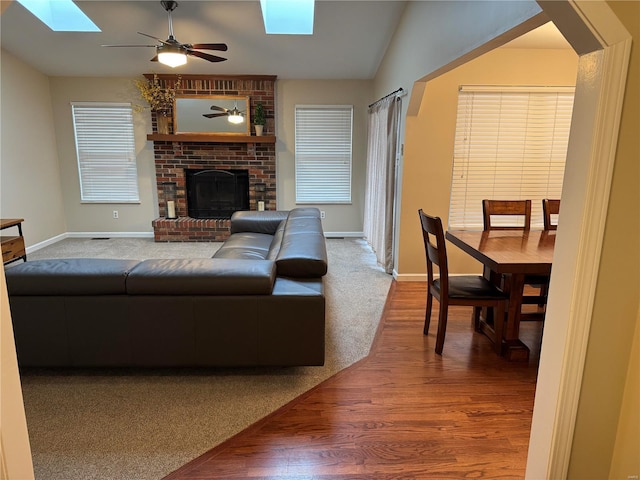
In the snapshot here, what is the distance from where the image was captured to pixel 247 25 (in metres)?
4.61

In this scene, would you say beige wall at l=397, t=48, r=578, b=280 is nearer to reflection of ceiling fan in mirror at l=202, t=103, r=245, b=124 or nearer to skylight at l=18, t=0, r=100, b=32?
reflection of ceiling fan in mirror at l=202, t=103, r=245, b=124

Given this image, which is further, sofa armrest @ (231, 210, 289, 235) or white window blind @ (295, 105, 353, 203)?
white window blind @ (295, 105, 353, 203)

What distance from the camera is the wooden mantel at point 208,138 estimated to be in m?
5.89

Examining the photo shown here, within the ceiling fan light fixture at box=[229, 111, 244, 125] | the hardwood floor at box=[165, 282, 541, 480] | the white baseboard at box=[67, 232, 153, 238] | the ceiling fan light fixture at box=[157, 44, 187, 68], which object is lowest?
the hardwood floor at box=[165, 282, 541, 480]

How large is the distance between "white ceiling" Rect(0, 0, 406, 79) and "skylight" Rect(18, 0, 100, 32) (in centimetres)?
9

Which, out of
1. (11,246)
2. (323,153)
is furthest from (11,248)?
(323,153)

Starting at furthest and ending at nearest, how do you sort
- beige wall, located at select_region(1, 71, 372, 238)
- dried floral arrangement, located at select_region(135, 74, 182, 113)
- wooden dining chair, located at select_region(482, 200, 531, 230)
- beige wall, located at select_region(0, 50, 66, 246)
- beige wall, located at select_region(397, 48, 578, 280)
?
dried floral arrangement, located at select_region(135, 74, 182, 113) → beige wall, located at select_region(1, 71, 372, 238) → beige wall, located at select_region(0, 50, 66, 246) → beige wall, located at select_region(397, 48, 578, 280) → wooden dining chair, located at select_region(482, 200, 531, 230)

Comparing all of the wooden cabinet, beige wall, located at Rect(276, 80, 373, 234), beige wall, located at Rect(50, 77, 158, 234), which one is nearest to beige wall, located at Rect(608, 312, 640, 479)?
the wooden cabinet

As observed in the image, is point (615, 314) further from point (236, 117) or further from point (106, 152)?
point (106, 152)

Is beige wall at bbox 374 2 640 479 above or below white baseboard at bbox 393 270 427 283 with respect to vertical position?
above

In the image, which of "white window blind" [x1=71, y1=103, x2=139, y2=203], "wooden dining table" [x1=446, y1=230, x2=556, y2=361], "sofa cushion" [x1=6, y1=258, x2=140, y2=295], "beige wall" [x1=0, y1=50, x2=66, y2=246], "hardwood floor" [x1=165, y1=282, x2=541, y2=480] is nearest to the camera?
"hardwood floor" [x1=165, y1=282, x2=541, y2=480]

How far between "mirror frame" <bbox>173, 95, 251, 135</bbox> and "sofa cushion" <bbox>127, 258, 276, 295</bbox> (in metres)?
4.18

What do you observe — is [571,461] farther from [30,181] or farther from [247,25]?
[30,181]

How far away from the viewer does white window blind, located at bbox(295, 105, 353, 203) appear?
619 centimetres
